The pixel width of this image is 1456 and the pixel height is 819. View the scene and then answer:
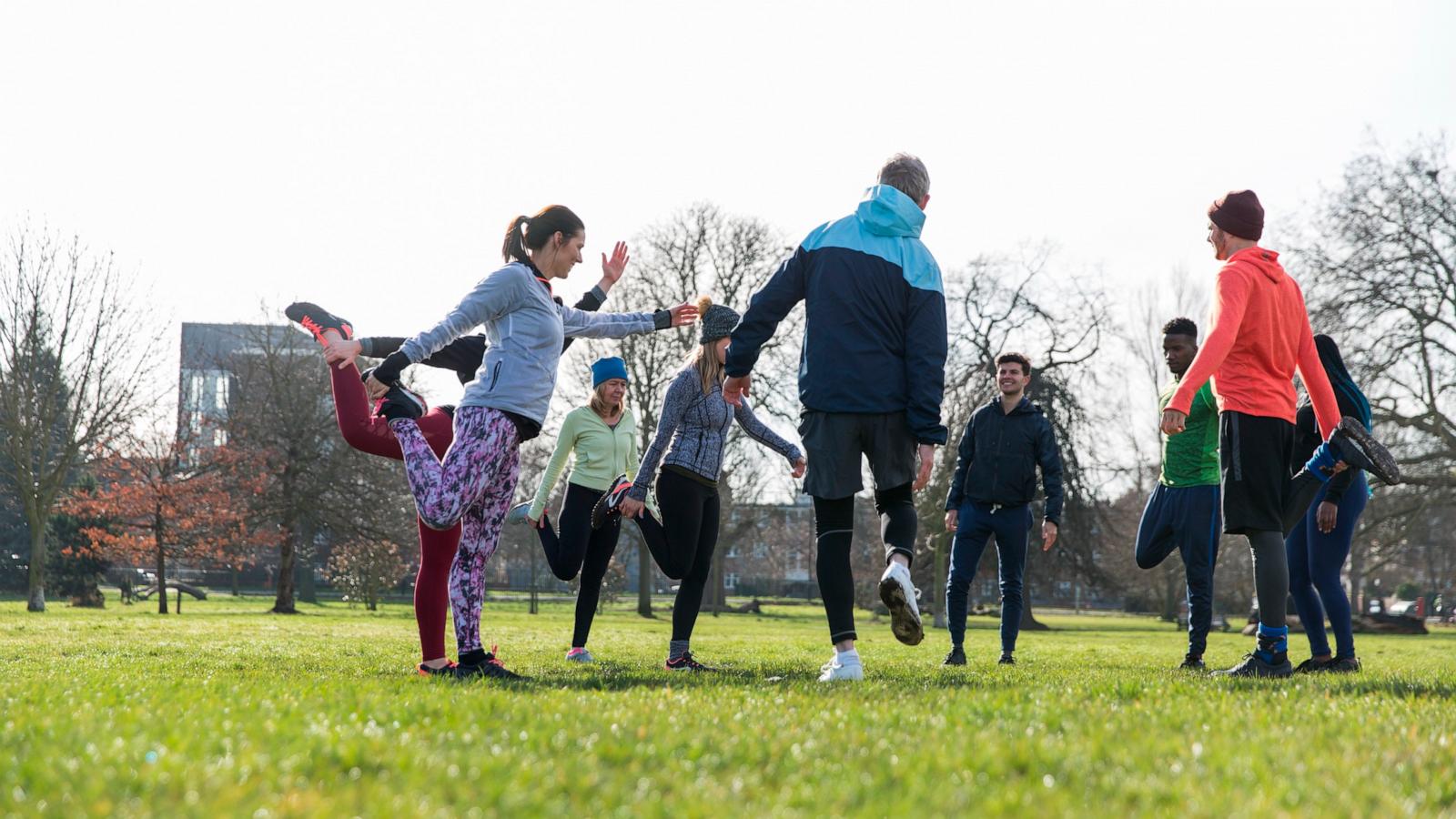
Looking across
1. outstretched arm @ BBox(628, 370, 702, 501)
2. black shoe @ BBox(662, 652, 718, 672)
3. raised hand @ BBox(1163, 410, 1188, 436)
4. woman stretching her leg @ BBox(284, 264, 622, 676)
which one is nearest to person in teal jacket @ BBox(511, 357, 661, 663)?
outstretched arm @ BBox(628, 370, 702, 501)

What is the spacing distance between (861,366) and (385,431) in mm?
2415

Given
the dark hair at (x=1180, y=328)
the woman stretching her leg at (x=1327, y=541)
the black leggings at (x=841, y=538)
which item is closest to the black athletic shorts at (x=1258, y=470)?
the woman stretching her leg at (x=1327, y=541)

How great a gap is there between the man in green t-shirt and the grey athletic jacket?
4258 mm

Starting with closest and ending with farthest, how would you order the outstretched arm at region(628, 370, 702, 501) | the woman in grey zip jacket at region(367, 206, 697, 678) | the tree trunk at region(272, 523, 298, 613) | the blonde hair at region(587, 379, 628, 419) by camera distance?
the woman in grey zip jacket at region(367, 206, 697, 678), the outstretched arm at region(628, 370, 702, 501), the blonde hair at region(587, 379, 628, 419), the tree trunk at region(272, 523, 298, 613)

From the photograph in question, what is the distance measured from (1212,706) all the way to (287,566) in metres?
33.1

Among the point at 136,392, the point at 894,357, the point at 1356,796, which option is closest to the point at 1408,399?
the point at 894,357

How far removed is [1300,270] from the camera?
27.6 meters

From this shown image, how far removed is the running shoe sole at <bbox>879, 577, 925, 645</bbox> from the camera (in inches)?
198

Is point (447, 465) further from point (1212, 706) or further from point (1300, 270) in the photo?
point (1300, 270)

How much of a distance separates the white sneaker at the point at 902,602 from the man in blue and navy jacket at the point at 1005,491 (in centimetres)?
323

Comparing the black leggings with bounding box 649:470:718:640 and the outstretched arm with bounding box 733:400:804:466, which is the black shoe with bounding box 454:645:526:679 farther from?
the outstretched arm with bounding box 733:400:804:466

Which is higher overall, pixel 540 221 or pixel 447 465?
pixel 540 221

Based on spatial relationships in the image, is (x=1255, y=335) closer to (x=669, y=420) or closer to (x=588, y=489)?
(x=669, y=420)

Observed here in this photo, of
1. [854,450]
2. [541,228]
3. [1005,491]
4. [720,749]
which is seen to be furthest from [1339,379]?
[720,749]
